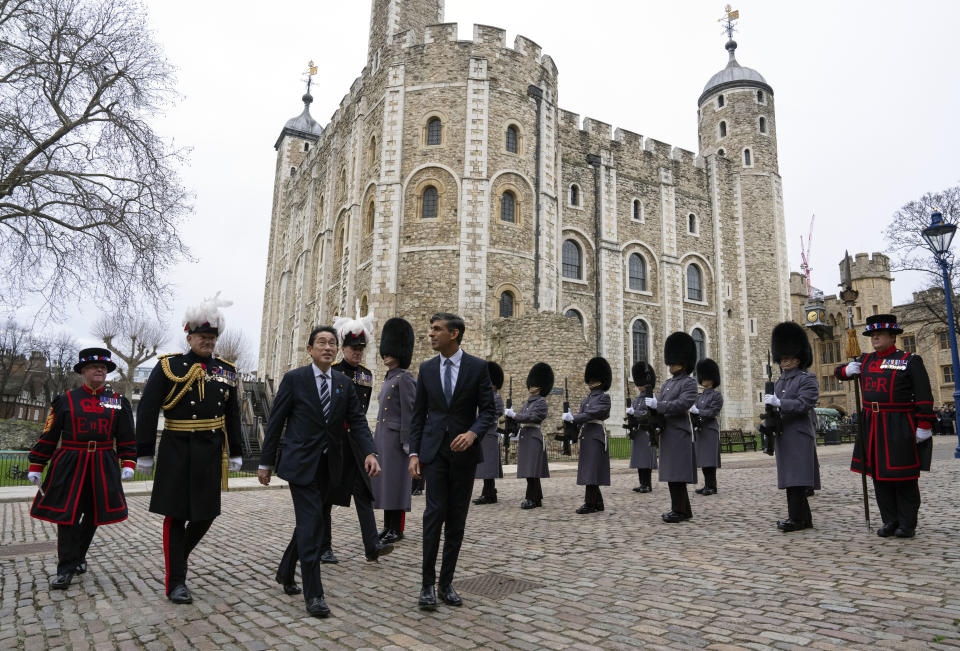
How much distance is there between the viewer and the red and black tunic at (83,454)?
498 centimetres

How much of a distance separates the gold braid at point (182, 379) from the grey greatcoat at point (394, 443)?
6.92 feet

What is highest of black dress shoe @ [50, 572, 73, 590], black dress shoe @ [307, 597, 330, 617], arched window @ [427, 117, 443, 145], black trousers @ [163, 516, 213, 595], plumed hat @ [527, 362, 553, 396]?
arched window @ [427, 117, 443, 145]

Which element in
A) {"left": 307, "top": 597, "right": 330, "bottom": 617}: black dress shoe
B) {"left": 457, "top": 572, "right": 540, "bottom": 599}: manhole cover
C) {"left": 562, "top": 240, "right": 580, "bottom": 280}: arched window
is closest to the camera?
{"left": 307, "top": 597, "right": 330, "bottom": 617}: black dress shoe

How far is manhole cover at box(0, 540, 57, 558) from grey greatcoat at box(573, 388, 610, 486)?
20.4 feet

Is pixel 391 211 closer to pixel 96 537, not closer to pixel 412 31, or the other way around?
pixel 412 31

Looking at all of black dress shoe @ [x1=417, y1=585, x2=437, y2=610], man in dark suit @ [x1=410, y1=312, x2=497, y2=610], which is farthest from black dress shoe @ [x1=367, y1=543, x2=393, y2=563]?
black dress shoe @ [x1=417, y1=585, x2=437, y2=610]

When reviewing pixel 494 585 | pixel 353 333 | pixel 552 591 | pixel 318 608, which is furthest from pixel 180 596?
pixel 353 333

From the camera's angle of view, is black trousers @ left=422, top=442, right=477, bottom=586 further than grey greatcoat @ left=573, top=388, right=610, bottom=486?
No

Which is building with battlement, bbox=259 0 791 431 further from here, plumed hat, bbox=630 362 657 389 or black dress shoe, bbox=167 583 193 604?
black dress shoe, bbox=167 583 193 604

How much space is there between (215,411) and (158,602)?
53.8 inches

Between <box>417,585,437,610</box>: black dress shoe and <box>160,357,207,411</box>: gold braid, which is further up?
<box>160,357,207,411</box>: gold braid

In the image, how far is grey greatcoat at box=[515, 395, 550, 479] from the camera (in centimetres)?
913

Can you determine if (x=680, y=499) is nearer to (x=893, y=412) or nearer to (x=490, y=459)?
(x=893, y=412)

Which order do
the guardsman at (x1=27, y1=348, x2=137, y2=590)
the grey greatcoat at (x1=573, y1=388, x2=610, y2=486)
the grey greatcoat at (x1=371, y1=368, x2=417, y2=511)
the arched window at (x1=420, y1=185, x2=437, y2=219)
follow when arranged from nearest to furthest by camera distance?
1. the guardsman at (x1=27, y1=348, x2=137, y2=590)
2. the grey greatcoat at (x1=371, y1=368, x2=417, y2=511)
3. the grey greatcoat at (x1=573, y1=388, x2=610, y2=486)
4. the arched window at (x1=420, y1=185, x2=437, y2=219)
